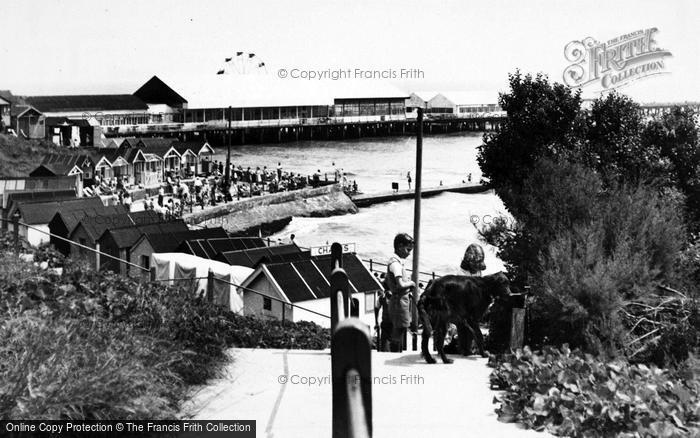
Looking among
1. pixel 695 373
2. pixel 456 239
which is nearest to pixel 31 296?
pixel 695 373

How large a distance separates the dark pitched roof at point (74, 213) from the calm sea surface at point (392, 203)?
1039 cm

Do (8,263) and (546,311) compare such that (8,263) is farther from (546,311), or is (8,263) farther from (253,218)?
(253,218)

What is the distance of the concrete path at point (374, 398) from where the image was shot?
4.78 metres

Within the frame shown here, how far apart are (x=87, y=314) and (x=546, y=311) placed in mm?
4125

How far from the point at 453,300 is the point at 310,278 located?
11.7 m

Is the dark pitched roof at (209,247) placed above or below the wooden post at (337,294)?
below

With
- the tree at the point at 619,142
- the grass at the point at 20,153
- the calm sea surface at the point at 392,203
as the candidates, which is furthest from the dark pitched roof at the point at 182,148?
the tree at the point at 619,142

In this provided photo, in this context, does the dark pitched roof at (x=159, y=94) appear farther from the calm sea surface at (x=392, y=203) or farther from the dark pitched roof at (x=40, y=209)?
the dark pitched roof at (x=40, y=209)

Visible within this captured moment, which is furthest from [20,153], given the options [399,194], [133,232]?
[133,232]

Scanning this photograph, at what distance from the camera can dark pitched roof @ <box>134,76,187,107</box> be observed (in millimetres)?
74000

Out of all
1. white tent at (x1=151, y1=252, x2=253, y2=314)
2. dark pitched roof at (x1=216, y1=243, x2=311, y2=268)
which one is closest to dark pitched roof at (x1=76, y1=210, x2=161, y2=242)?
white tent at (x1=151, y1=252, x2=253, y2=314)

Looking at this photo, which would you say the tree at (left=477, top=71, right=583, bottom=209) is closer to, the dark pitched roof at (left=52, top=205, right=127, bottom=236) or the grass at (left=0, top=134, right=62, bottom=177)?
the dark pitched roof at (left=52, top=205, right=127, bottom=236)

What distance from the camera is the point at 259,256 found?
21.2 meters

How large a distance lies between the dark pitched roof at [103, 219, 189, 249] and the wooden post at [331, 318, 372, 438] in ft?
64.8
